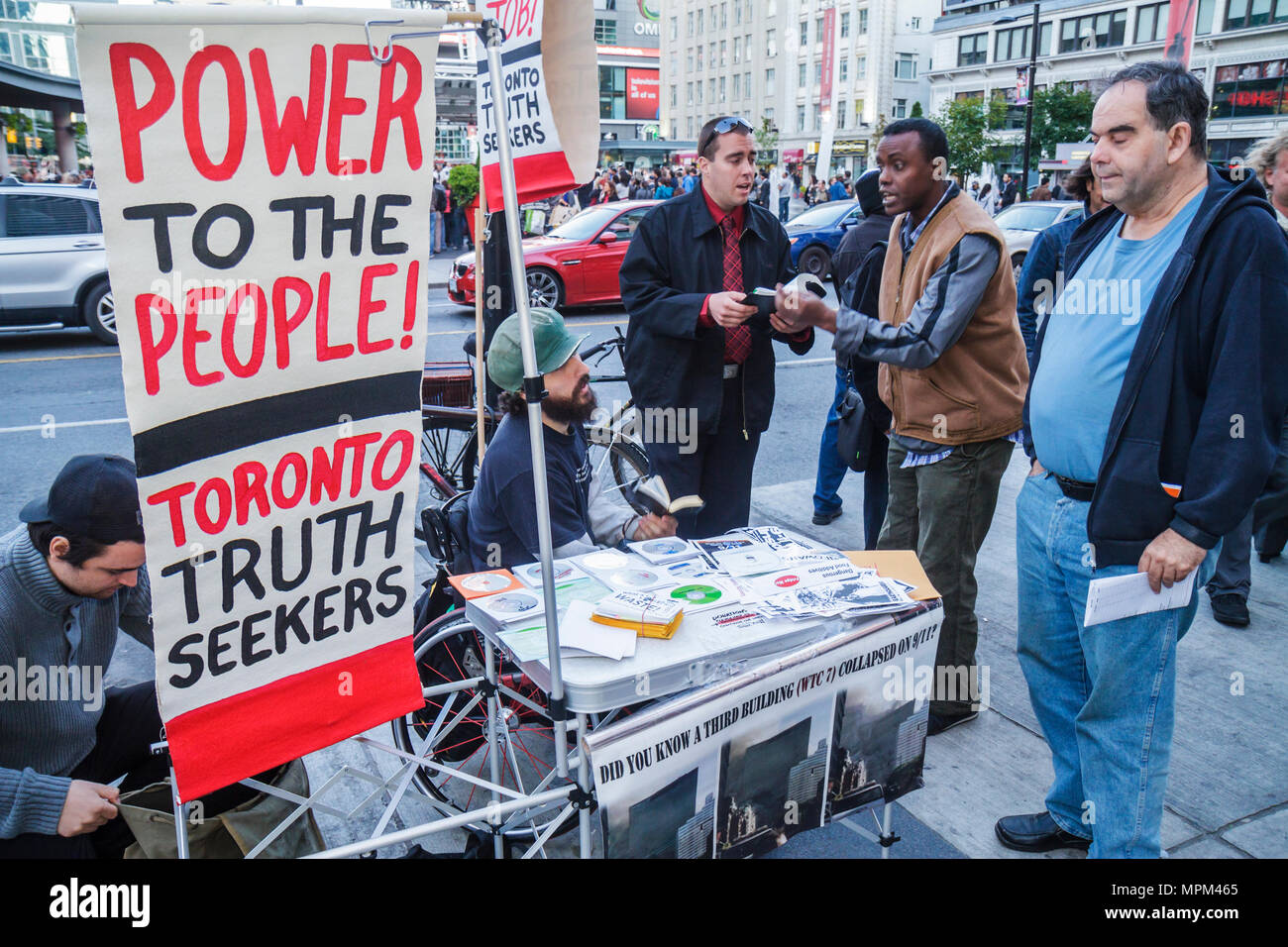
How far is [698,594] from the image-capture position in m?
2.58

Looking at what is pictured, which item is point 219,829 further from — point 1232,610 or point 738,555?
point 1232,610

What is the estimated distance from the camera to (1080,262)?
2.58m

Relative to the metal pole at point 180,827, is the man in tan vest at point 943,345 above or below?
above

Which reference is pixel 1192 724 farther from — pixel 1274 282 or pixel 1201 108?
pixel 1201 108

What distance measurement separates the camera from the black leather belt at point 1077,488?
8.15 ft

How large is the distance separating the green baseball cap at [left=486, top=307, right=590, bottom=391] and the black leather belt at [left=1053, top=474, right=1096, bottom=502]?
1.52 metres

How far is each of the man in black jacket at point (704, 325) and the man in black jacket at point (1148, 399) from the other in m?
1.39

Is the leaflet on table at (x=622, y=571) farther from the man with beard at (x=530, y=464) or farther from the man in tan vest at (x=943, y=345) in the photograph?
the man in tan vest at (x=943, y=345)

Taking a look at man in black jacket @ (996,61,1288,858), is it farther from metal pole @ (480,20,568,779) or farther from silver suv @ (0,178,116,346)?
silver suv @ (0,178,116,346)

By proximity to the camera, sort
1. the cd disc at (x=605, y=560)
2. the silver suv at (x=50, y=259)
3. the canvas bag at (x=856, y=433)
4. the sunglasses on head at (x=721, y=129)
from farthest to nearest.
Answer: the silver suv at (x=50, y=259) → the canvas bag at (x=856, y=433) → the sunglasses on head at (x=721, y=129) → the cd disc at (x=605, y=560)

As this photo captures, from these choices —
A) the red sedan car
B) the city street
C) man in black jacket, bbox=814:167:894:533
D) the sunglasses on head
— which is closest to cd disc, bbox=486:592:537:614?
the city street

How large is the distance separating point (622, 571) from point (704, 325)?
4.28 ft

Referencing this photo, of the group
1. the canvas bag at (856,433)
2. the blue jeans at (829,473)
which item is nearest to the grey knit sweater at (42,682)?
the canvas bag at (856,433)

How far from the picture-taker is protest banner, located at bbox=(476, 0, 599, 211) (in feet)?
10.4
